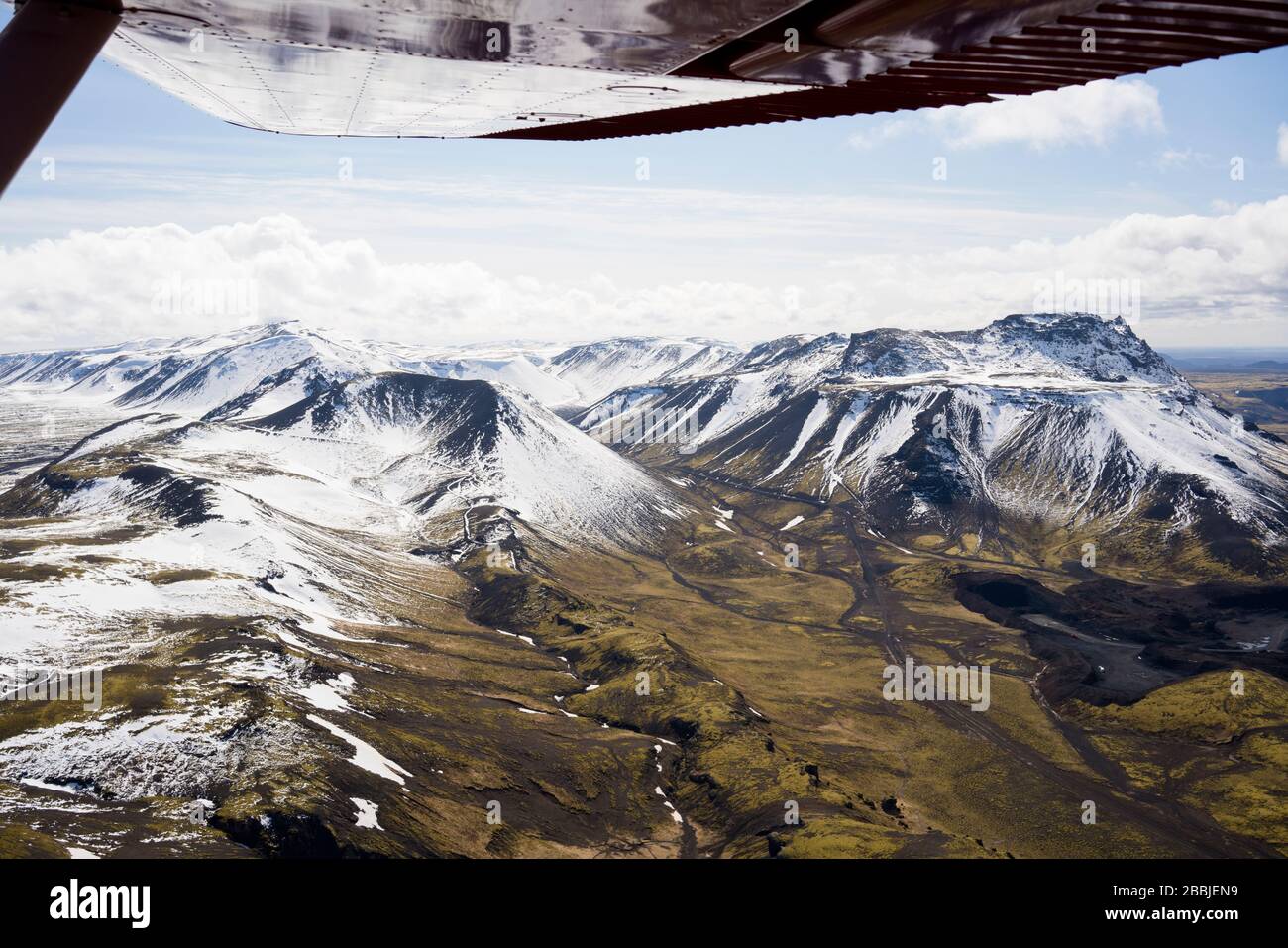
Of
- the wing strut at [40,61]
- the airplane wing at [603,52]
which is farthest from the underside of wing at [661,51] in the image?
the wing strut at [40,61]

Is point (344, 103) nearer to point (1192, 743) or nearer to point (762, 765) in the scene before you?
point (762, 765)

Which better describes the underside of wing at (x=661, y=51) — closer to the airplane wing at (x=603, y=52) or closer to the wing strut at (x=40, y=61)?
the airplane wing at (x=603, y=52)

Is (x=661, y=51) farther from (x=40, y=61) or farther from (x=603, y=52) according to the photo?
(x=40, y=61)

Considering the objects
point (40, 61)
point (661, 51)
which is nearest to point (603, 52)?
point (661, 51)

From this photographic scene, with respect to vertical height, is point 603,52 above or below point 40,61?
above

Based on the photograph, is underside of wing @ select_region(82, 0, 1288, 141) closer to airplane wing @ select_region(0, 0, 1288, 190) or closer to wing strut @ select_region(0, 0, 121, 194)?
airplane wing @ select_region(0, 0, 1288, 190)

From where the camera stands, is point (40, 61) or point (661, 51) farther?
point (661, 51)

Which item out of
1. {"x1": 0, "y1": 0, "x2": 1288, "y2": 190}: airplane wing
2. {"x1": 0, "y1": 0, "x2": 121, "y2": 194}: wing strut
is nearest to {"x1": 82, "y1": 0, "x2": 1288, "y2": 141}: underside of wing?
{"x1": 0, "y1": 0, "x2": 1288, "y2": 190}: airplane wing
